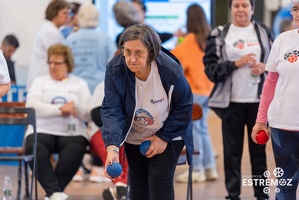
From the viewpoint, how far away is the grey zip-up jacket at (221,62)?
240 inches

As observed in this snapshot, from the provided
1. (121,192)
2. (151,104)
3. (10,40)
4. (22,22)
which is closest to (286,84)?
(151,104)

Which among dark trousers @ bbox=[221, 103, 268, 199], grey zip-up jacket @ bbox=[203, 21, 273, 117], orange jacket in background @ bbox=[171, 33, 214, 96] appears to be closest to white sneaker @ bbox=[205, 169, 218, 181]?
orange jacket in background @ bbox=[171, 33, 214, 96]

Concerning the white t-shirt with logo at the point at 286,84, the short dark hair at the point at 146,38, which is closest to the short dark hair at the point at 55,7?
the short dark hair at the point at 146,38

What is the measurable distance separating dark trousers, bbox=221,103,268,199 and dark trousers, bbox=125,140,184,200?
1693mm

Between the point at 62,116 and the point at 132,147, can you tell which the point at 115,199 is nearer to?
the point at 62,116

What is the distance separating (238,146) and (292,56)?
199 cm

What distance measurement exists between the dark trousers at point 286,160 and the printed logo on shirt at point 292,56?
0.40m

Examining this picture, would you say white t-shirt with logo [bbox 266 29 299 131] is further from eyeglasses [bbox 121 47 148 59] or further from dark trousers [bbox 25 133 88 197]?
dark trousers [bbox 25 133 88 197]

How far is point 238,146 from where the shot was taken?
623cm

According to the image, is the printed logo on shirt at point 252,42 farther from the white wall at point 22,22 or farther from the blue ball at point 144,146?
the white wall at point 22,22

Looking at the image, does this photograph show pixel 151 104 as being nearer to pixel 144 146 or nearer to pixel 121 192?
pixel 144 146

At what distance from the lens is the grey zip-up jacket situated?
6102 mm

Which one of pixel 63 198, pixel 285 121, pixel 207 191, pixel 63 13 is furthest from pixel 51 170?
pixel 285 121

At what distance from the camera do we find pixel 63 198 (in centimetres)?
643
